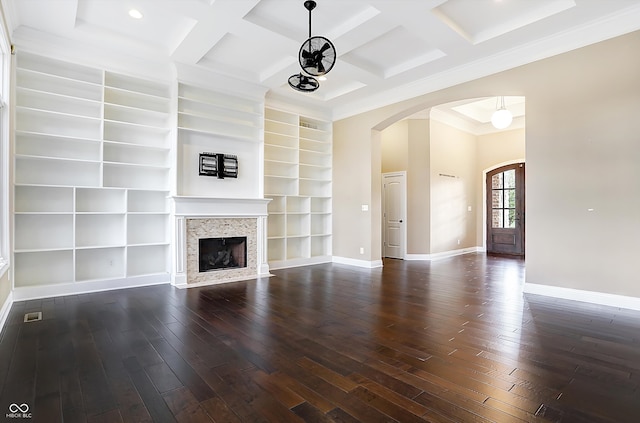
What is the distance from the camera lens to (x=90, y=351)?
2666 millimetres

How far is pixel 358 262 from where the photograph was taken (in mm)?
6957

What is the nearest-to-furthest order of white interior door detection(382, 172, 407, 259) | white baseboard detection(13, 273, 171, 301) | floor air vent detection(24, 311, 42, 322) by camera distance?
1. floor air vent detection(24, 311, 42, 322)
2. white baseboard detection(13, 273, 171, 301)
3. white interior door detection(382, 172, 407, 259)

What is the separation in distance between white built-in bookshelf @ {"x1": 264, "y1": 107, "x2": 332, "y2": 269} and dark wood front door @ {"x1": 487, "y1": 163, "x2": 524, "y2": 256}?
509 cm

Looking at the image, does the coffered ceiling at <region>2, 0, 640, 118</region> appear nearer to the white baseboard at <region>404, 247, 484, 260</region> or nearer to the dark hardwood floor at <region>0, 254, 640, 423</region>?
the dark hardwood floor at <region>0, 254, 640, 423</region>

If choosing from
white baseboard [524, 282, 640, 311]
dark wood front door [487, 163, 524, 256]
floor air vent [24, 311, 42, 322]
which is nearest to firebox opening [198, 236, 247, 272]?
floor air vent [24, 311, 42, 322]

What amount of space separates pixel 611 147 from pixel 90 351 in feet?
19.2

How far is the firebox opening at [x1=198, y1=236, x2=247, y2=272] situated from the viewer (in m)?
5.45

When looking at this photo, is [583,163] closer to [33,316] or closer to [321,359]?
[321,359]

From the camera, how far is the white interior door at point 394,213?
8.17 m

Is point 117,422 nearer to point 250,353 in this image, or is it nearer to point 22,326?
point 250,353

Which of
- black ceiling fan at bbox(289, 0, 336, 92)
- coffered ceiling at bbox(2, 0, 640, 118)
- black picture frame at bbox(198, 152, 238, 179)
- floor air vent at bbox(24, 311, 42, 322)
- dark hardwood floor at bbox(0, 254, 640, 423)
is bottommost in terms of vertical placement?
dark hardwood floor at bbox(0, 254, 640, 423)

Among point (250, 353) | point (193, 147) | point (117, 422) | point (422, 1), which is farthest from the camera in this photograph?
point (193, 147)

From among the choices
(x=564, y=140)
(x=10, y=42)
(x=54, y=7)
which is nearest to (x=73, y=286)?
(x=10, y=42)

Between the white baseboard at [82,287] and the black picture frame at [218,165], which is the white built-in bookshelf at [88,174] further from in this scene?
the black picture frame at [218,165]
